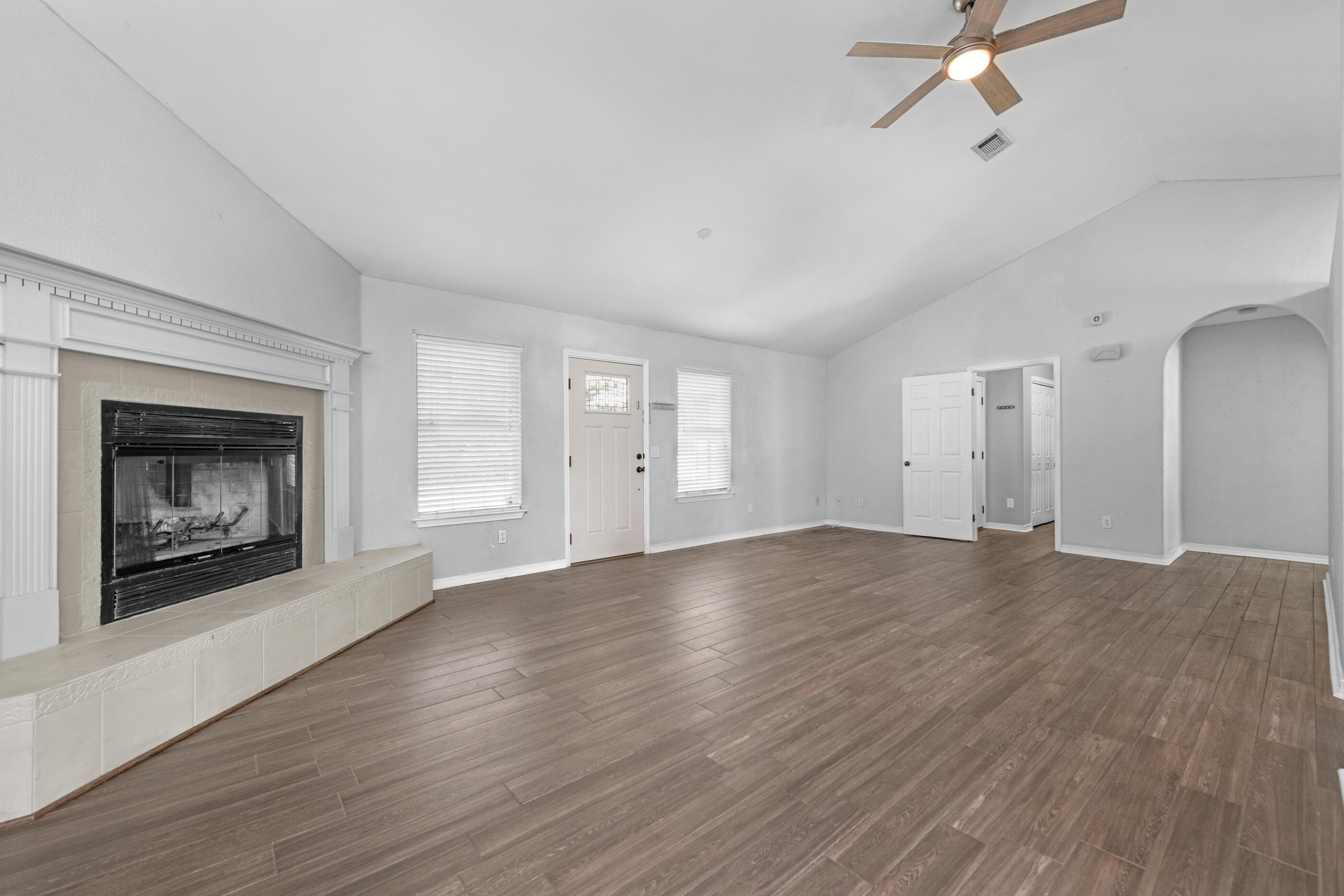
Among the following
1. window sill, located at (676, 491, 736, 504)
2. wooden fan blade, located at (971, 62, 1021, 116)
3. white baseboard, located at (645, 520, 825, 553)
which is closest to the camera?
wooden fan blade, located at (971, 62, 1021, 116)

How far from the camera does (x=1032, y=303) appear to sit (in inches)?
242

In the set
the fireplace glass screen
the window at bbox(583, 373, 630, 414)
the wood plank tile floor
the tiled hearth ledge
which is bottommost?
the wood plank tile floor

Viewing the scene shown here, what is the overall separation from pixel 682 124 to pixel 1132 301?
5209 mm

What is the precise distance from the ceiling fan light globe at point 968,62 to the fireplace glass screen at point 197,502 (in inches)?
177

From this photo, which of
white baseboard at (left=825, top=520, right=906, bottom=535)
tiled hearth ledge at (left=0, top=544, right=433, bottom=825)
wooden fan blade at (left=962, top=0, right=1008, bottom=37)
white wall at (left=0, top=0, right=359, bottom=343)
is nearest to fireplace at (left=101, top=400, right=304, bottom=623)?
tiled hearth ledge at (left=0, top=544, right=433, bottom=825)

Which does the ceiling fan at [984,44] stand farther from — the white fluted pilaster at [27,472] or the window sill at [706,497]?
the window sill at [706,497]

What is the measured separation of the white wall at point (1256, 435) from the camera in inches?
213

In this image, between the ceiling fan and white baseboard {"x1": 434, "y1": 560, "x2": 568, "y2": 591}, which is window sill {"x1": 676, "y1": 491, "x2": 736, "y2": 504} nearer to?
white baseboard {"x1": 434, "y1": 560, "x2": 568, "y2": 591}

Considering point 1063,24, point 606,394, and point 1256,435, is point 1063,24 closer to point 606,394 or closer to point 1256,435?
point 606,394

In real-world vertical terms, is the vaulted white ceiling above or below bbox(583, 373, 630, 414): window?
above

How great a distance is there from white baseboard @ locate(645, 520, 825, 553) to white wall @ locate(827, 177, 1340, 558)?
2878 millimetres

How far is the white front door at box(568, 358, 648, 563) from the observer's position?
5.56 m

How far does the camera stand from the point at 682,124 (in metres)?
3.28


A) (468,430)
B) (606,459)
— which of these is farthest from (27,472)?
(606,459)
